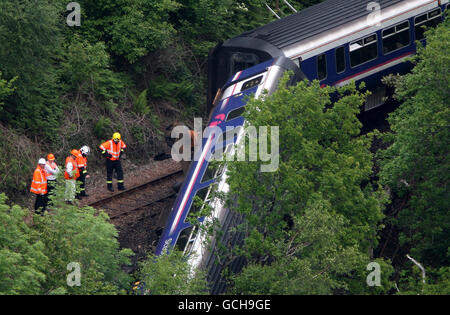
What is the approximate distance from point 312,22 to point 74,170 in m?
7.72

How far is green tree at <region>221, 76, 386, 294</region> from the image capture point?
13672mm

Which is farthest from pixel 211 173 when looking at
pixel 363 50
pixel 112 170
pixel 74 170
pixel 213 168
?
pixel 363 50

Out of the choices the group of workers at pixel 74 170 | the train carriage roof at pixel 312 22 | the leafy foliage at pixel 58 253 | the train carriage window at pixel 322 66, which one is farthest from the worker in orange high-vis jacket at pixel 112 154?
the leafy foliage at pixel 58 253

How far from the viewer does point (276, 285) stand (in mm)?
13219

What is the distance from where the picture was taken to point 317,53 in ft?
71.2

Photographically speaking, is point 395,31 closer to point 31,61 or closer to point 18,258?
point 31,61

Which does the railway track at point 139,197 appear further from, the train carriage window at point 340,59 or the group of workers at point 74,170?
the train carriage window at point 340,59

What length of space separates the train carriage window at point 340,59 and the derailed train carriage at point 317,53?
27mm

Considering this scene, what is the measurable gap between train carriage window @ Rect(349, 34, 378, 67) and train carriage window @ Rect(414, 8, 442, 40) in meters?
1.59

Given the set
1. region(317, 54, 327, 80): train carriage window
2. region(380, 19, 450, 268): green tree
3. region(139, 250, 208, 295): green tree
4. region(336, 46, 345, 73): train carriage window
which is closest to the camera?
region(139, 250, 208, 295): green tree

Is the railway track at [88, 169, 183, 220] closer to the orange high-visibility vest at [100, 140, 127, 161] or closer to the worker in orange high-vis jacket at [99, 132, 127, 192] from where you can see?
the worker in orange high-vis jacket at [99, 132, 127, 192]

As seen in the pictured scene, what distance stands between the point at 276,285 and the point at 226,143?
5666 millimetres

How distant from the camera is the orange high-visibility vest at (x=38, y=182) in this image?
19578mm

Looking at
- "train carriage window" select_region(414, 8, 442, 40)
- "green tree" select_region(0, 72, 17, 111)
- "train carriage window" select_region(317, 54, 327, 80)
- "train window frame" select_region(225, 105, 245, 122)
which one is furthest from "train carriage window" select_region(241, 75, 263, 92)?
"train carriage window" select_region(414, 8, 442, 40)
